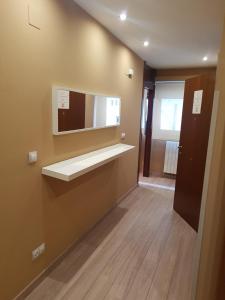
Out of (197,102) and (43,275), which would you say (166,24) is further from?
(43,275)

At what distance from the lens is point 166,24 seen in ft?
8.09

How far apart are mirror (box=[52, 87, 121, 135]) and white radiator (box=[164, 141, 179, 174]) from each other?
240 cm

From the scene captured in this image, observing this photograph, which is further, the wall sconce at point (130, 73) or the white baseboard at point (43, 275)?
the wall sconce at point (130, 73)

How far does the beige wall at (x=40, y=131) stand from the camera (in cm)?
155

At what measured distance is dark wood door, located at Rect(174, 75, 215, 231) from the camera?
2798mm

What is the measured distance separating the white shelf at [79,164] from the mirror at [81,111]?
1.00 feet

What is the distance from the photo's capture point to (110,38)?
284 centimetres

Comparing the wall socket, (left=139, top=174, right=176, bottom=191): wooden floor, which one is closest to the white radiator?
(left=139, top=174, right=176, bottom=191): wooden floor

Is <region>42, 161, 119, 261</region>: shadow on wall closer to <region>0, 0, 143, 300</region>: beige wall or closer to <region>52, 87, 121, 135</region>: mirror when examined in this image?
<region>0, 0, 143, 300</region>: beige wall

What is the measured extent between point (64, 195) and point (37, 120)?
2.82ft

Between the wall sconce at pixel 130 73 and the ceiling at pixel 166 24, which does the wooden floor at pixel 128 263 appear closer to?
the wall sconce at pixel 130 73

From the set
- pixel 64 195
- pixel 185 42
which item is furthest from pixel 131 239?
pixel 185 42

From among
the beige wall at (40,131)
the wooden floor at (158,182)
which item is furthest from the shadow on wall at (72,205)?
the wooden floor at (158,182)

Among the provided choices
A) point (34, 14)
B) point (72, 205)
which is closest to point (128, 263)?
point (72, 205)
